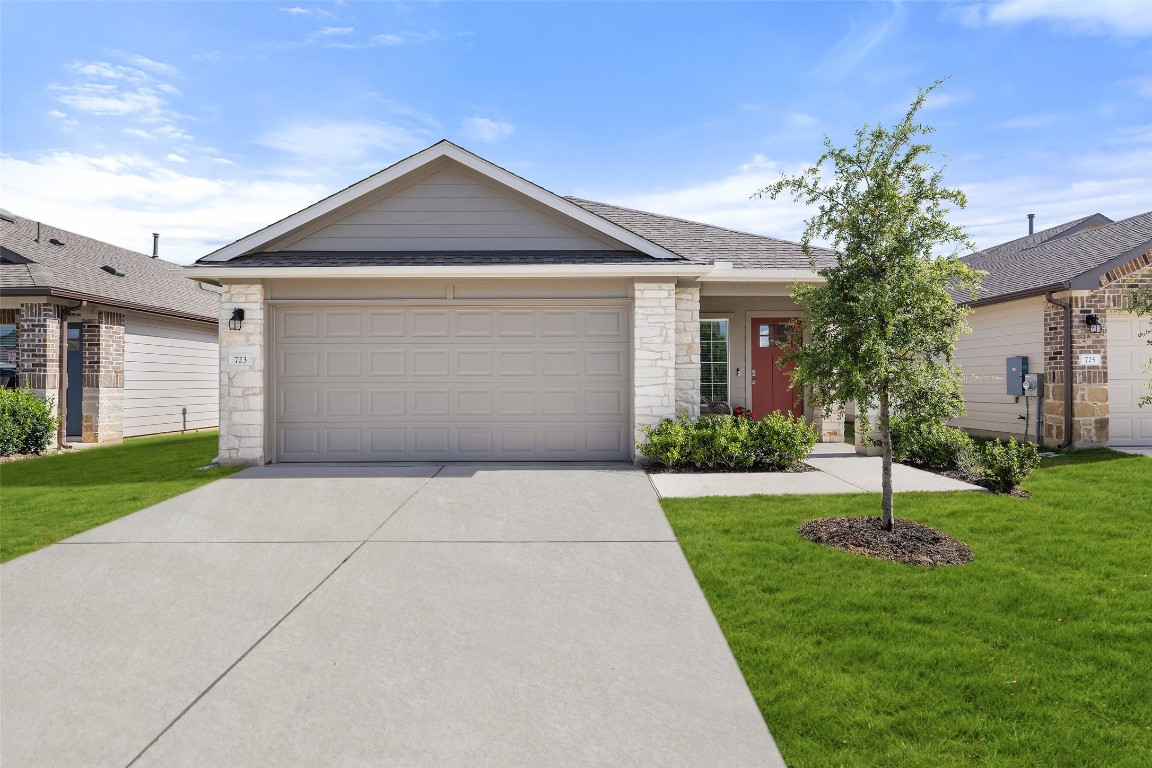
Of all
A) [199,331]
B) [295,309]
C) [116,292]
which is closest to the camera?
[295,309]

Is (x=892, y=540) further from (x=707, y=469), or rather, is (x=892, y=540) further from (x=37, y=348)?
(x=37, y=348)

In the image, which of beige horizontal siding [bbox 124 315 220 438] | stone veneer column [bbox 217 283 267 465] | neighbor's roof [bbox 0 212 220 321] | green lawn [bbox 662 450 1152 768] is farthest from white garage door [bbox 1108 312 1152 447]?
beige horizontal siding [bbox 124 315 220 438]

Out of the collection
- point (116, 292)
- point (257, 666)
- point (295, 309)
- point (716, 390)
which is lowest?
point (257, 666)

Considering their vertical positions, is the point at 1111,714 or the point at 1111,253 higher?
the point at 1111,253

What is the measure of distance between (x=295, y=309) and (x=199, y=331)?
8780 millimetres

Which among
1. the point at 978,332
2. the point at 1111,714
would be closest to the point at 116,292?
the point at 1111,714

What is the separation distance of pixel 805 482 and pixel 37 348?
584 inches

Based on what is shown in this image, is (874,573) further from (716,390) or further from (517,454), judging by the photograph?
(716,390)

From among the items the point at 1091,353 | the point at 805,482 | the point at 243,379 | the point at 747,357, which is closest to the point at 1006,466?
the point at 805,482

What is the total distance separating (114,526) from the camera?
21.1 ft

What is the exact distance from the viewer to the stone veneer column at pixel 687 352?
1037 centimetres

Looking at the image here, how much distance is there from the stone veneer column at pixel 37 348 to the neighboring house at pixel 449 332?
5480 mm

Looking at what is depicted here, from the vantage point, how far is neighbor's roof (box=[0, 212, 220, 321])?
12.9 metres

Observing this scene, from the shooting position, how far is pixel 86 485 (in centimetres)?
877
